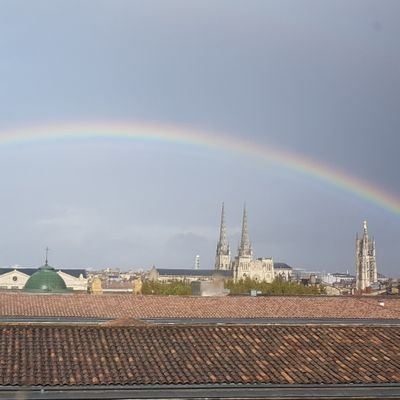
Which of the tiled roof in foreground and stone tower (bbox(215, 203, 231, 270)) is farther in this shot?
stone tower (bbox(215, 203, 231, 270))

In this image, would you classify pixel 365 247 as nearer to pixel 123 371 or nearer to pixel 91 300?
pixel 91 300

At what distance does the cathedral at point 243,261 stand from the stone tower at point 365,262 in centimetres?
2571

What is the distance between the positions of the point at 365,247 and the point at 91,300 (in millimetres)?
111250

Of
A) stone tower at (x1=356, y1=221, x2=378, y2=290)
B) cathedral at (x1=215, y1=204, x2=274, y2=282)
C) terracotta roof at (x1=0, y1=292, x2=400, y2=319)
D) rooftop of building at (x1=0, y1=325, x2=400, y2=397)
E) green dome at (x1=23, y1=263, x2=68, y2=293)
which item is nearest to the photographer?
rooftop of building at (x1=0, y1=325, x2=400, y2=397)

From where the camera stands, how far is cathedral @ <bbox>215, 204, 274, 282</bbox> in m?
171

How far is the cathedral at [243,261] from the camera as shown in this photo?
171 m

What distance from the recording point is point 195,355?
49.3 feet

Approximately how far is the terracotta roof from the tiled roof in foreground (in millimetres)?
17055

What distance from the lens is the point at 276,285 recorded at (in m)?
87.4

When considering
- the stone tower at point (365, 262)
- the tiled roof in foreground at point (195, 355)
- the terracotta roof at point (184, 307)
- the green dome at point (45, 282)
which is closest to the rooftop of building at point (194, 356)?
the tiled roof in foreground at point (195, 355)

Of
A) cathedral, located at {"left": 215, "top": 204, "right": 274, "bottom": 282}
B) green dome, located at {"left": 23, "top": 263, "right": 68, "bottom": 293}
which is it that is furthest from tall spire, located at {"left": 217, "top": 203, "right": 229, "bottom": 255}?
green dome, located at {"left": 23, "top": 263, "right": 68, "bottom": 293}

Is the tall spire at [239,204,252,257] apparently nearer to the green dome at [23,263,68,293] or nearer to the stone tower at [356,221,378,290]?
the stone tower at [356,221,378,290]

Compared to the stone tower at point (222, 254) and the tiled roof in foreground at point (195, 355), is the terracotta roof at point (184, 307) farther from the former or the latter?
the stone tower at point (222, 254)

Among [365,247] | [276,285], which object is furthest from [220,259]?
[276,285]
